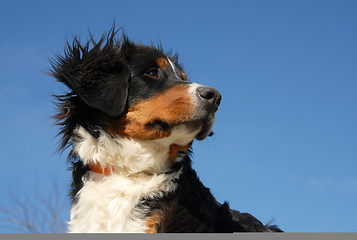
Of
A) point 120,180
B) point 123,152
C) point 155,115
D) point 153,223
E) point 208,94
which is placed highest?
point 208,94

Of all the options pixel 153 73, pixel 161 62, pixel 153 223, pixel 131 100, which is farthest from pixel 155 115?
pixel 153 223

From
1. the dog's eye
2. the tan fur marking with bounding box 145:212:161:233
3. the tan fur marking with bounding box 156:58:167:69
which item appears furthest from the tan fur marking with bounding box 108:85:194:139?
the tan fur marking with bounding box 145:212:161:233

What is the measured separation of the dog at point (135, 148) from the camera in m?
3.83

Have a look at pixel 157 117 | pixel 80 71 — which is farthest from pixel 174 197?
pixel 80 71

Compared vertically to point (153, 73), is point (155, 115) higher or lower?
lower

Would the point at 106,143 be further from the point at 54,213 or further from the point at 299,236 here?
the point at 54,213

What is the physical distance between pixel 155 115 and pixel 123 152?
1.72 ft

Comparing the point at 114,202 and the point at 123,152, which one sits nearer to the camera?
the point at 114,202

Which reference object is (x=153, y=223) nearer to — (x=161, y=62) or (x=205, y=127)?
(x=205, y=127)

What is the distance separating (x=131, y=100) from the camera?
421 cm

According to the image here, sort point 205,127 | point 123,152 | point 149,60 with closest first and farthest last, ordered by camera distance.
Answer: point 123,152 → point 205,127 → point 149,60

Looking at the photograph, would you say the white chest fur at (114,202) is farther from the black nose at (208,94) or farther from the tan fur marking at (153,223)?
the black nose at (208,94)

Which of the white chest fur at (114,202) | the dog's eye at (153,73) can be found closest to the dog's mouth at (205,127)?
the white chest fur at (114,202)

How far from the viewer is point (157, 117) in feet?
13.0
